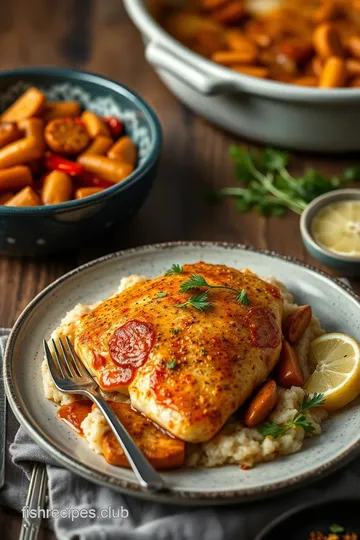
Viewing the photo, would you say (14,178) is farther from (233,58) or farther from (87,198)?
(233,58)

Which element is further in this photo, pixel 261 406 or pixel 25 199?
pixel 25 199

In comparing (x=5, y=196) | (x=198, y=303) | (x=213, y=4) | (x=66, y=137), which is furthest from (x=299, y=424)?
(x=213, y=4)

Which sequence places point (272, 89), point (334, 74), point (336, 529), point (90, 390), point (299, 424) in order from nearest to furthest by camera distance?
1. point (336, 529)
2. point (299, 424)
3. point (90, 390)
4. point (272, 89)
5. point (334, 74)

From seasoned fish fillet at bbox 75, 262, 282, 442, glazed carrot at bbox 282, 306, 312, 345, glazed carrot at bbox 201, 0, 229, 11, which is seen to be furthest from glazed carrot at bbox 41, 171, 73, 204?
glazed carrot at bbox 201, 0, 229, 11

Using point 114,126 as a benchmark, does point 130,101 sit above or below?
above

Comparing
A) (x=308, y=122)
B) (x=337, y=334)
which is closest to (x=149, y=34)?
(x=308, y=122)

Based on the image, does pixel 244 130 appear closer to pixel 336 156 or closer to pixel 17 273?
pixel 336 156
